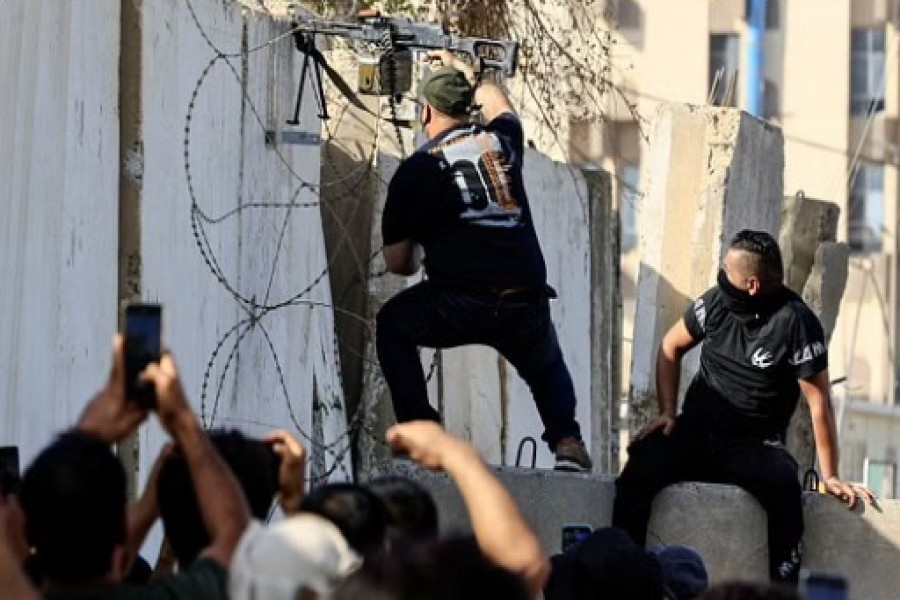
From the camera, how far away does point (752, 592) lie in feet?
13.9

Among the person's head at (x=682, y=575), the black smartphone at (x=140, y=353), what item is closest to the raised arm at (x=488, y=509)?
the black smartphone at (x=140, y=353)

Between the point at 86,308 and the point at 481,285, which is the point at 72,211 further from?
the point at 481,285

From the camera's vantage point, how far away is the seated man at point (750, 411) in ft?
26.5

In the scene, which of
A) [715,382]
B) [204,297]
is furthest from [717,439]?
[204,297]

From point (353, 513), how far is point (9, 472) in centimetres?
116

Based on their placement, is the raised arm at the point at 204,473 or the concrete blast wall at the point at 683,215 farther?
the concrete blast wall at the point at 683,215

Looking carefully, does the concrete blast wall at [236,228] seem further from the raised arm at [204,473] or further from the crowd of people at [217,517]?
the raised arm at [204,473]

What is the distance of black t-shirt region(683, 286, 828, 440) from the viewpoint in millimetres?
8070

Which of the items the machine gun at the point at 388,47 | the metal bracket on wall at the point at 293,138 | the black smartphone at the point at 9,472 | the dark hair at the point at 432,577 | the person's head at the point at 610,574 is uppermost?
the machine gun at the point at 388,47

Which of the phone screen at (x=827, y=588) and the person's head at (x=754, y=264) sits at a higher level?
the person's head at (x=754, y=264)

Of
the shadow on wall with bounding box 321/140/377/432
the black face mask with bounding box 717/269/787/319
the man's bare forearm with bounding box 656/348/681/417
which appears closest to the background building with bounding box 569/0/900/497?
the shadow on wall with bounding box 321/140/377/432

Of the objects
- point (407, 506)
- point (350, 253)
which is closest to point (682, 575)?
point (407, 506)

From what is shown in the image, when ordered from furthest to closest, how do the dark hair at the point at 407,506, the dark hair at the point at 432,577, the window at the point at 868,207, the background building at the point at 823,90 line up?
the window at the point at 868,207
the background building at the point at 823,90
the dark hair at the point at 407,506
the dark hair at the point at 432,577

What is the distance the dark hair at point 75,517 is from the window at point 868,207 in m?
31.0
